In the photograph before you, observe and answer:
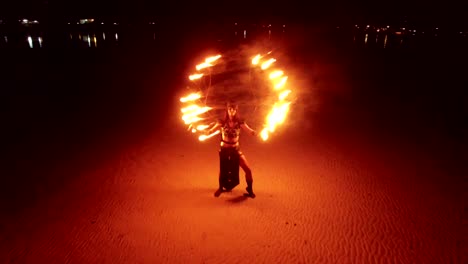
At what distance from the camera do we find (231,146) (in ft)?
25.6

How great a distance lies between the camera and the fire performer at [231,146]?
24.9ft

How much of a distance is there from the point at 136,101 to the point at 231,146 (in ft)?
37.8

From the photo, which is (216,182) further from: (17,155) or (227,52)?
(227,52)

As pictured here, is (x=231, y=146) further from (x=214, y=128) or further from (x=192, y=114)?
(x=192, y=114)

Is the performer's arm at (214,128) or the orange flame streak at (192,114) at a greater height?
the orange flame streak at (192,114)

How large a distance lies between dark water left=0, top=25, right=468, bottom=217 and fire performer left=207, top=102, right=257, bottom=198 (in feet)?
14.6

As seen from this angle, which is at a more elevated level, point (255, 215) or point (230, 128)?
point (230, 128)

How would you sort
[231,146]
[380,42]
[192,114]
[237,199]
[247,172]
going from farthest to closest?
[380,42] < [237,199] < [247,172] < [231,146] < [192,114]

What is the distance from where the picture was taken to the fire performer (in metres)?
7.59

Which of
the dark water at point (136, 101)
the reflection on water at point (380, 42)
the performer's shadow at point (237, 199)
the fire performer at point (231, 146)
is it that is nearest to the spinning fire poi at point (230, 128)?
the fire performer at point (231, 146)

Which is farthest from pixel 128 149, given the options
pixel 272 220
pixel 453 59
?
pixel 453 59

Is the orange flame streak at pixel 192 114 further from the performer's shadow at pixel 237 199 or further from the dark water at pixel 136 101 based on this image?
the dark water at pixel 136 101

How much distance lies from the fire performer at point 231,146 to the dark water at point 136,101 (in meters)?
4.45

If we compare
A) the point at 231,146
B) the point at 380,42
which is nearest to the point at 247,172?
the point at 231,146
